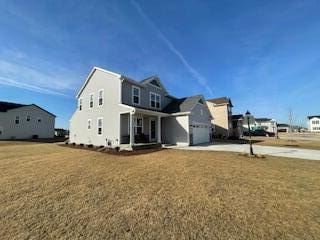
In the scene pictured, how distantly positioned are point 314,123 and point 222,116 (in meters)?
78.4

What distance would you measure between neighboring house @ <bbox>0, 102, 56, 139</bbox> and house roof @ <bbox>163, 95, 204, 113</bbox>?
26.7 metres

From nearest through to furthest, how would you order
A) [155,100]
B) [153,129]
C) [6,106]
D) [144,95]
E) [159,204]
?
[159,204], [144,95], [153,129], [155,100], [6,106]

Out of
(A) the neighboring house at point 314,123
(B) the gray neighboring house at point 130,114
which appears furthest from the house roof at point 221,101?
(A) the neighboring house at point 314,123

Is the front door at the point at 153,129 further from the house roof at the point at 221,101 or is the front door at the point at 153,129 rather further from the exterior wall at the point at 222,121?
the house roof at the point at 221,101

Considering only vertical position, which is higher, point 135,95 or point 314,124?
point 314,124

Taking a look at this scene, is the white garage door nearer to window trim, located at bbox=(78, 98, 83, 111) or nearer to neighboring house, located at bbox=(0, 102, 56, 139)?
window trim, located at bbox=(78, 98, 83, 111)

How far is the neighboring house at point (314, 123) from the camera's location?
81.9 meters

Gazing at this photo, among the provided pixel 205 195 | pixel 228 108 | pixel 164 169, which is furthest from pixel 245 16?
pixel 228 108

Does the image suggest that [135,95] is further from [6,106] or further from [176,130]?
[6,106]

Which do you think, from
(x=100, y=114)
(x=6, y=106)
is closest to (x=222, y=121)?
(x=100, y=114)

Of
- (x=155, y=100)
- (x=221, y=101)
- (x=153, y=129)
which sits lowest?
(x=153, y=129)

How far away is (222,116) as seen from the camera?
33.5m

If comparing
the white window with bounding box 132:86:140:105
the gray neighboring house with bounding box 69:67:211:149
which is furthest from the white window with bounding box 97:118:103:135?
the white window with bounding box 132:86:140:105

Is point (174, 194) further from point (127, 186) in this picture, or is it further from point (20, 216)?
point (20, 216)
